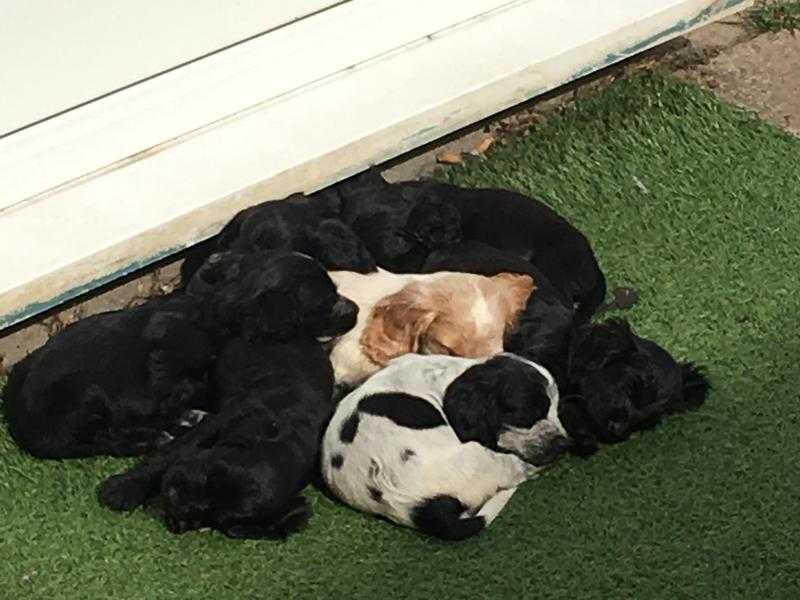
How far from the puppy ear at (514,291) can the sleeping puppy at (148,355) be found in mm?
403

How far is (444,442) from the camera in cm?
352

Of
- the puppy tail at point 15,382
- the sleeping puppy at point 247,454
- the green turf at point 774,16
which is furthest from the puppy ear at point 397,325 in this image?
the green turf at point 774,16

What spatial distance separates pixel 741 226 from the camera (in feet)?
15.3

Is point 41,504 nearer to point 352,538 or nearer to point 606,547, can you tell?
point 352,538

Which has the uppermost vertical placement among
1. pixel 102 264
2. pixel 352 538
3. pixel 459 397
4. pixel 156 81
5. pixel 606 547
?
pixel 156 81

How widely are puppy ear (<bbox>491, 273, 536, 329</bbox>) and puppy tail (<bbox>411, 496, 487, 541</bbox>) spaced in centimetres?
57

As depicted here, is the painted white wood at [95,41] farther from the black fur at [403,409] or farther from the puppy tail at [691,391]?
the puppy tail at [691,391]

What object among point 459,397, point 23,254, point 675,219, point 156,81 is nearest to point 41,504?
point 23,254

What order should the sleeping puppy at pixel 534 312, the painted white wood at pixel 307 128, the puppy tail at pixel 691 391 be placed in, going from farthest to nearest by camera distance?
the painted white wood at pixel 307 128 < the puppy tail at pixel 691 391 < the sleeping puppy at pixel 534 312

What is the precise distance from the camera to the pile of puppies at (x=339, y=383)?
352 cm

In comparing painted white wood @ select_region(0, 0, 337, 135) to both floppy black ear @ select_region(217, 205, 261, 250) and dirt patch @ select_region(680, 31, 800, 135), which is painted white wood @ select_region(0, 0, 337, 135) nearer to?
floppy black ear @ select_region(217, 205, 261, 250)

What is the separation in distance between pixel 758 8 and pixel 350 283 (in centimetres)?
256

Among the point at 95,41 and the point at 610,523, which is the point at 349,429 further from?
the point at 95,41

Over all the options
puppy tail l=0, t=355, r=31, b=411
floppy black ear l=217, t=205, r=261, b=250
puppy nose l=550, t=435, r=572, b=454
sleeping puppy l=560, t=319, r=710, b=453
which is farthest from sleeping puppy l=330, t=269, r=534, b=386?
puppy tail l=0, t=355, r=31, b=411
